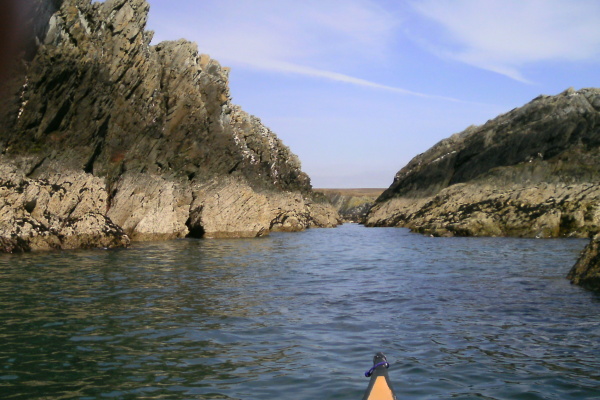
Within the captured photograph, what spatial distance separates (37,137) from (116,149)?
8871 mm

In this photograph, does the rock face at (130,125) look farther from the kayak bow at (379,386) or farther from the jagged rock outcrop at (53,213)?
the kayak bow at (379,386)

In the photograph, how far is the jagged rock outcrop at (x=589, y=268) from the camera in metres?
17.6

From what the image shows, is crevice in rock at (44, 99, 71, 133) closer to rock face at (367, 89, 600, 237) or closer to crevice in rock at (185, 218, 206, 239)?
crevice in rock at (185, 218, 206, 239)

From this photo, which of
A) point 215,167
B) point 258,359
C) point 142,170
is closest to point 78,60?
point 142,170

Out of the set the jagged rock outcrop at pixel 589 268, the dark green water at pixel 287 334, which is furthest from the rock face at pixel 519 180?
the dark green water at pixel 287 334

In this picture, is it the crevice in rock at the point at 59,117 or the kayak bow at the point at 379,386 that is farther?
the crevice in rock at the point at 59,117

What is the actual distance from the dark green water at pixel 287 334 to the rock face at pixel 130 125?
14.6m

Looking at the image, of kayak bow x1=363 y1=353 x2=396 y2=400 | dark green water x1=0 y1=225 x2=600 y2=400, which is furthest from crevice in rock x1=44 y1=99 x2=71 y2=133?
kayak bow x1=363 y1=353 x2=396 y2=400

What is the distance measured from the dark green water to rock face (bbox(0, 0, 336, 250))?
14570mm

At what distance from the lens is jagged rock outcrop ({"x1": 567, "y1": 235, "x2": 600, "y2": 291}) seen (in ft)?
57.8

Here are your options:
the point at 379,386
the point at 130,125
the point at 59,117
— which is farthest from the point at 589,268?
the point at 130,125

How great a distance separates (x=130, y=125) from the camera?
44188 millimetres

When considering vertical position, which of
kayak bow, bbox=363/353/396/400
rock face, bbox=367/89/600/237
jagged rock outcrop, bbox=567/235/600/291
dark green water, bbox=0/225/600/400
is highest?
rock face, bbox=367/89/600/237

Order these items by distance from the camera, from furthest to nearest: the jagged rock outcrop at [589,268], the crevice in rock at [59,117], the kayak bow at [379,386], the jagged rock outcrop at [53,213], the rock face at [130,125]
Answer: the crevice in rock at [59,117]
the rock face at [130,125]
the jagged rock outcrop at [53,213]
the jagged rock outcrop at [589,268]
the kayak bow at [379,386]
